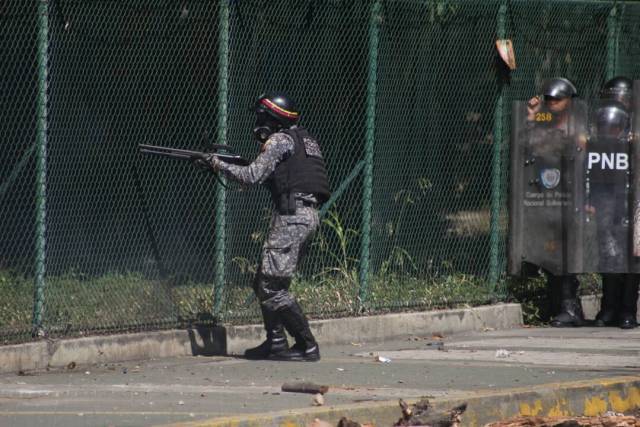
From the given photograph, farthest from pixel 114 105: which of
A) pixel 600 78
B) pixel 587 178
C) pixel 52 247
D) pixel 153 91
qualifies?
pixel 600 78

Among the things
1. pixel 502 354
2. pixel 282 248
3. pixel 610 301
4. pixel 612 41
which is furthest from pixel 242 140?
pixel 612 41

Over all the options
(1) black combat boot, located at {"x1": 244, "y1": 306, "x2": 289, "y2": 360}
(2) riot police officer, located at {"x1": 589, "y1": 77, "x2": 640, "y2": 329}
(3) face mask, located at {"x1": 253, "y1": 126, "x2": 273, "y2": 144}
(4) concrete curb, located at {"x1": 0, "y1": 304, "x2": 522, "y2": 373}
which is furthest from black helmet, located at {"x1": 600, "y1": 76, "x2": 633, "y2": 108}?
(1) black combat boot, located at {"x1": 244, "y1": 306, "x2": 289, "y2": 360}

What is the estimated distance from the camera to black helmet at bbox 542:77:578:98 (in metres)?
11.7

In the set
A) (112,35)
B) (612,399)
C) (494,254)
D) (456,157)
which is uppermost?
(112,35)

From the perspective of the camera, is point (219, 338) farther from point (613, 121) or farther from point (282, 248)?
point (613, 121)

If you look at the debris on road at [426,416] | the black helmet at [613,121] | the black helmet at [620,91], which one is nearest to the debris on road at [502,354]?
the debris on road at [426,416]

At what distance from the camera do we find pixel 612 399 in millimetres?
8500

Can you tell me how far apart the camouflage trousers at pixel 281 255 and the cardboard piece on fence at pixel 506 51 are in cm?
348

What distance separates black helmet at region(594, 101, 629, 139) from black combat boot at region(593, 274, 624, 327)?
1.29 metres

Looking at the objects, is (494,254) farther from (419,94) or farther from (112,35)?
(112,35)

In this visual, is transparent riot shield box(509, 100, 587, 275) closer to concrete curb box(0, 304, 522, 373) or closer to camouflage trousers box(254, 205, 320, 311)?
concrete curb box(0, 304, 522, 373)

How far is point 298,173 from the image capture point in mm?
9352

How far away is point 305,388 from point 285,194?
1.68 meters

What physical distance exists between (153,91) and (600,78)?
5260mm
